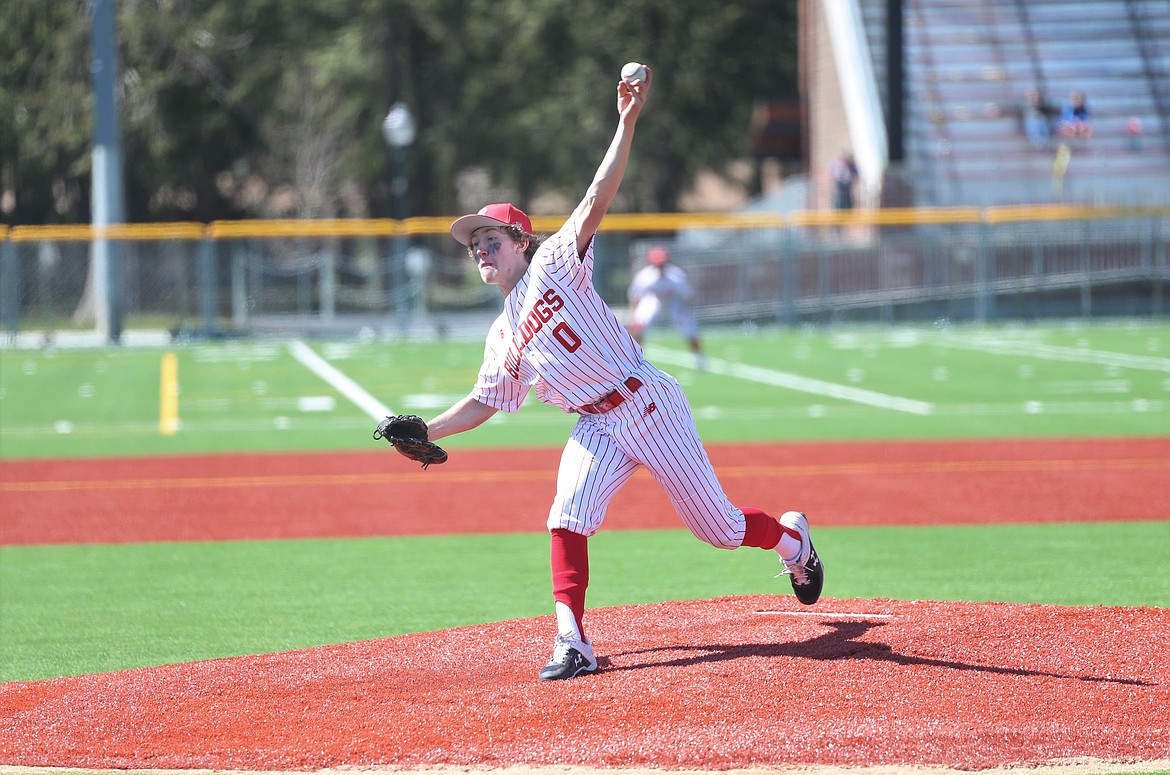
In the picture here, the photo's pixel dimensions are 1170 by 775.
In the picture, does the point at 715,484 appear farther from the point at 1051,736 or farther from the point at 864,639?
the point at 1051,736

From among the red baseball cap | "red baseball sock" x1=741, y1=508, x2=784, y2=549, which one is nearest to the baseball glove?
the red baseball cap

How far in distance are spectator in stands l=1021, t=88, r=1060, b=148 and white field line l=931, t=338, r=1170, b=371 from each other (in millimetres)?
10019

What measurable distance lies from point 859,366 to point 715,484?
59.0 feet

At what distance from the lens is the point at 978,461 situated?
1388 centimetres

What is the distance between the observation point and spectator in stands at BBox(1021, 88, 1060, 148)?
35.8 metres

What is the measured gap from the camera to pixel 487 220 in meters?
6.14

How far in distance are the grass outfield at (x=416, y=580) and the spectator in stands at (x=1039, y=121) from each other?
2714 centimetres

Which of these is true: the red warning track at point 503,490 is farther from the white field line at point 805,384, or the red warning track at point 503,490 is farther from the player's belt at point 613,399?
the player's belt at point 613,399

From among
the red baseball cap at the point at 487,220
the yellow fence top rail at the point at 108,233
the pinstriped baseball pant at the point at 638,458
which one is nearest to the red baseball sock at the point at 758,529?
the pinstriped baseball pant at the point at 638,458

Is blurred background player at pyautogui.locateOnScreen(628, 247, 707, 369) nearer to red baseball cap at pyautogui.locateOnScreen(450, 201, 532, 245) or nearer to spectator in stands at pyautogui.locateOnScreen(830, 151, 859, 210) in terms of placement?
spectator in stands at pyautogui.locateOnScreen(830, 151, 859, 210)

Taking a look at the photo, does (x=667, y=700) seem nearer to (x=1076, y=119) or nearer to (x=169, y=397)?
(x=169, y=397)

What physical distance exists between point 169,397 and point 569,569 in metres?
15.6

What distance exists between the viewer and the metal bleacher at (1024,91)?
35.2 m

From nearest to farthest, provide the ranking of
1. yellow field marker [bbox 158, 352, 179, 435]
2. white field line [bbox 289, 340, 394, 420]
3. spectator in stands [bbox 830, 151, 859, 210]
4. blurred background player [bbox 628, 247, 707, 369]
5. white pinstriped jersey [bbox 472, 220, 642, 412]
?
1. white pinstriped jersey [bbox 472, 220, 642, 412]
2. yellow field marker [bbox 158, 352, 179, 435]
3. white field line [bbox 289, 340, 394, 420]
4. blurred background player [bbox 628, 247, 707, 369]
5. spectator in stands [bbox 830, 151, 859, 210]
